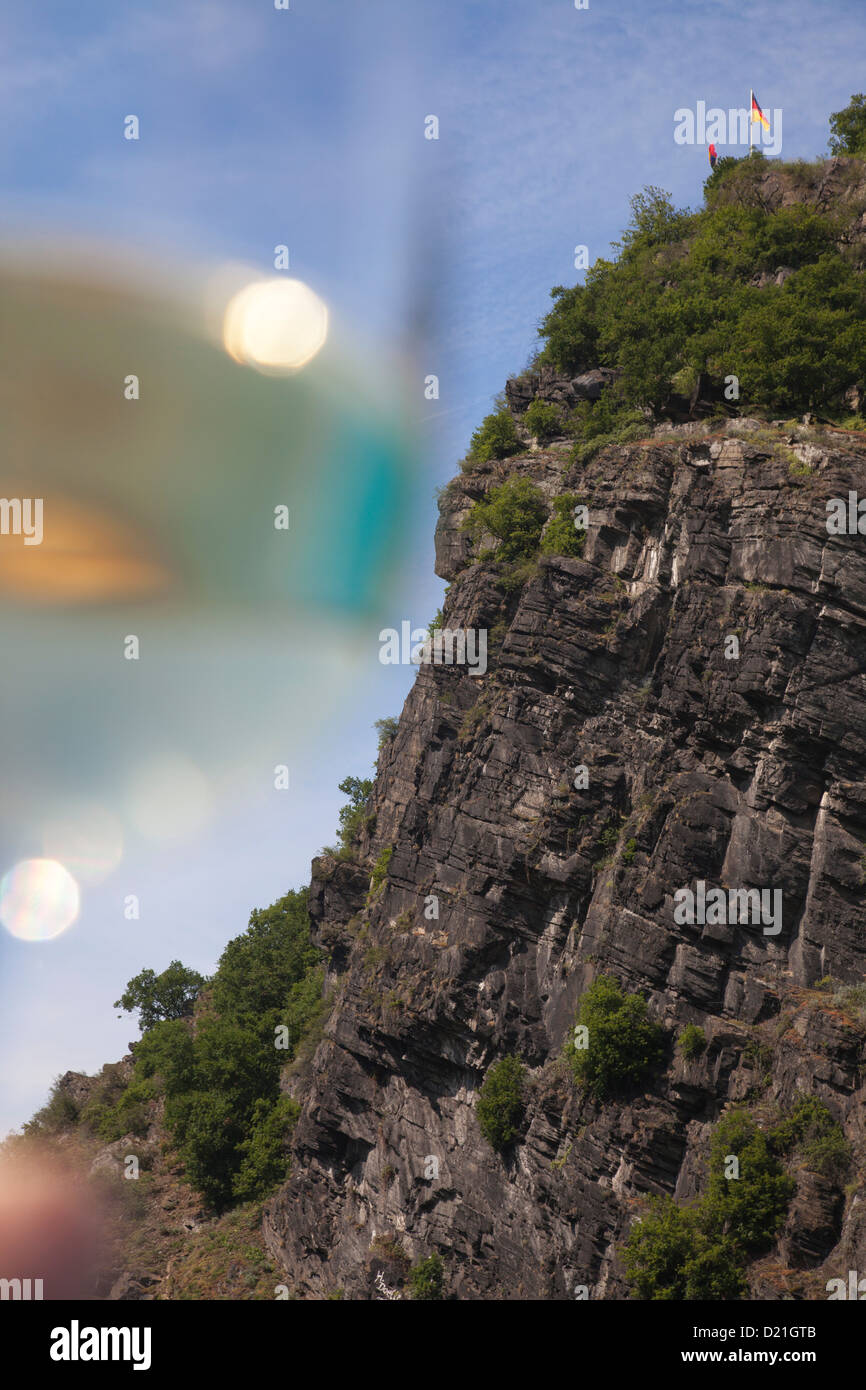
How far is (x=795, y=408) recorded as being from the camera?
53406mm

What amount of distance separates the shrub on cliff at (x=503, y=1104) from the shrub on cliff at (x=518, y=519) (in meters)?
23.8

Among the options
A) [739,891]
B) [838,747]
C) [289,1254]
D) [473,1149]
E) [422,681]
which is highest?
[422,681]

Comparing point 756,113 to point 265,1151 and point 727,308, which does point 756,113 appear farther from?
point 265,1151

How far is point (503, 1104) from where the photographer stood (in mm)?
50562

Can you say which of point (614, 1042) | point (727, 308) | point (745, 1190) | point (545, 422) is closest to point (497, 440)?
point (545, 422)

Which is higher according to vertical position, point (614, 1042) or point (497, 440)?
point (497, 440)

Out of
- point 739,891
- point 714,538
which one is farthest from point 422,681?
point 739,891

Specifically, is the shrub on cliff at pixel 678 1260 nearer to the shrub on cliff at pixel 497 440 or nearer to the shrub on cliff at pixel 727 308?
the shrub on cliff at pixel 727 308

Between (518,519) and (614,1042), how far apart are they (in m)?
26.0

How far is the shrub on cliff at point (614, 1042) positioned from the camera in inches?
1786

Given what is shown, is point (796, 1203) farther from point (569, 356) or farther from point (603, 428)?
point (569, 356)

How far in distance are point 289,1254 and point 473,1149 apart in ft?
59.8

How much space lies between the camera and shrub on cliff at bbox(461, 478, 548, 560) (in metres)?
60.2

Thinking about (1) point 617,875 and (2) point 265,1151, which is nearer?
(1) point 617,875
